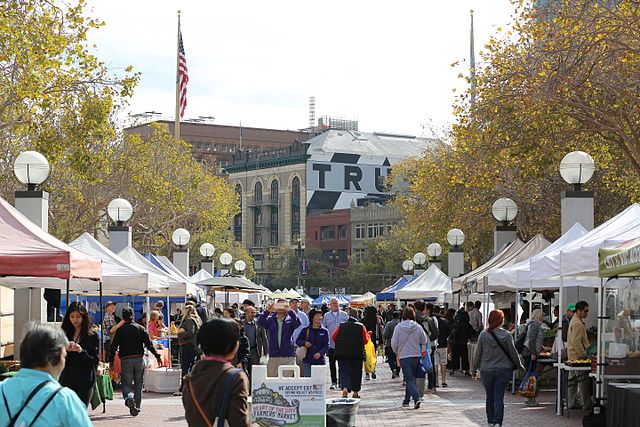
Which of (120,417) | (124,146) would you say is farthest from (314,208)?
(120,417)

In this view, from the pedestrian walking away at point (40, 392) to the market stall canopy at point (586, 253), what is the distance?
10.3 m

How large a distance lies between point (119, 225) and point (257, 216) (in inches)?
4326

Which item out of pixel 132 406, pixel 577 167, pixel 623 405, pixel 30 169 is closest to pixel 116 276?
pixel 30 169

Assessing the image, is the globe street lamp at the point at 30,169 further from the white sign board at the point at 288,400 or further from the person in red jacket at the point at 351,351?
the white sign board at the point at 288,400

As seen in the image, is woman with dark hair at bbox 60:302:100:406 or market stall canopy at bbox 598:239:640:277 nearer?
market stall canopy at bbox 598:239:640:277

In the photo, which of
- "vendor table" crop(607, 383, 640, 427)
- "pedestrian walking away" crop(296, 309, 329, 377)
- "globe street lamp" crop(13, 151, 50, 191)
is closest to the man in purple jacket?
"pedestrian walking away" crop(296, 309, 329, 377)

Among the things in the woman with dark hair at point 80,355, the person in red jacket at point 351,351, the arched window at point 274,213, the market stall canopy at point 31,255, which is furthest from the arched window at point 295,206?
the market stall canopy at point 31,255

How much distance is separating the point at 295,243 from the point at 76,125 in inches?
4046

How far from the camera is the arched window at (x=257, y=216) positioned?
465 feet

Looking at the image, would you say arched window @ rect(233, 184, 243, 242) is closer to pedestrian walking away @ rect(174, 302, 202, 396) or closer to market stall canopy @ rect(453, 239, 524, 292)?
market stall canopy @ rect(453, 239, 524, 292)

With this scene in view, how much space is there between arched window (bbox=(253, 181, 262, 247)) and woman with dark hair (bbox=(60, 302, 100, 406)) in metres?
127

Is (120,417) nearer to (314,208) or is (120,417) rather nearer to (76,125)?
(76,125)

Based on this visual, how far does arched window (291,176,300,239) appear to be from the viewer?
445 feet

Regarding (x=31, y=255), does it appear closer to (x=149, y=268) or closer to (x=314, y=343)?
(x=314, y=343)
